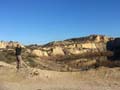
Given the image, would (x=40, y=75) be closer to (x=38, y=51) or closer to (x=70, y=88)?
(x=70, y=88)

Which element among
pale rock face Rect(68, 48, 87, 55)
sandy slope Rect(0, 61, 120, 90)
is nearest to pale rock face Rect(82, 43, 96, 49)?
pale rock face Rect(68, 48, 87, 55)

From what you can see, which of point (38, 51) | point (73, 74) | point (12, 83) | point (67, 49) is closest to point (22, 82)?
point (12, 83)

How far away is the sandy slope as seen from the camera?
24.2 m

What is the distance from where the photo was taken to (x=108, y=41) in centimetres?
15062

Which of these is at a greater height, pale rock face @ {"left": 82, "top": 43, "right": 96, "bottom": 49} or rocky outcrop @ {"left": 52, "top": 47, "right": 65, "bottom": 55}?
pale rock face @ {"left": 82, "top": 43, "right": 96, "bottom": 49}

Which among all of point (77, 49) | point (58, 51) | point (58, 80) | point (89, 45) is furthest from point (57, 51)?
point (58, 80)

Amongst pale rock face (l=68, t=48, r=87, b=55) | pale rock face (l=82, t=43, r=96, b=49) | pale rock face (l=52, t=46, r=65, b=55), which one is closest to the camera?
pale rock face (l=52, t=46, r=65, b=55)

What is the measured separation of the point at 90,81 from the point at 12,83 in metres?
5.67

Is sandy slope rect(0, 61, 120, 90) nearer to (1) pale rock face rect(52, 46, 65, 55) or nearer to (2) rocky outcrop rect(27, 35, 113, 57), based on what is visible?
(2) rocky outcrop rect(27, 35, 113, 57)

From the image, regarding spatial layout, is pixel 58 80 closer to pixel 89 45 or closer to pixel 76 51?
pixel 76 51

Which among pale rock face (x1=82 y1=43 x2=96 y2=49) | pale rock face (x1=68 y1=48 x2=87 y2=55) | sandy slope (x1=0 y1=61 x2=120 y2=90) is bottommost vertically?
sandy slope (x1=0 y1=61 x2=120 y2=90)

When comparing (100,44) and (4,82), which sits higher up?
(100,44)

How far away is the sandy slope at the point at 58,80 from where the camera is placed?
24156 millimetres

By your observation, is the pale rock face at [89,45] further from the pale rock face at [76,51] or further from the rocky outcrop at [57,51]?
the rocky outcrop at [57,51]
